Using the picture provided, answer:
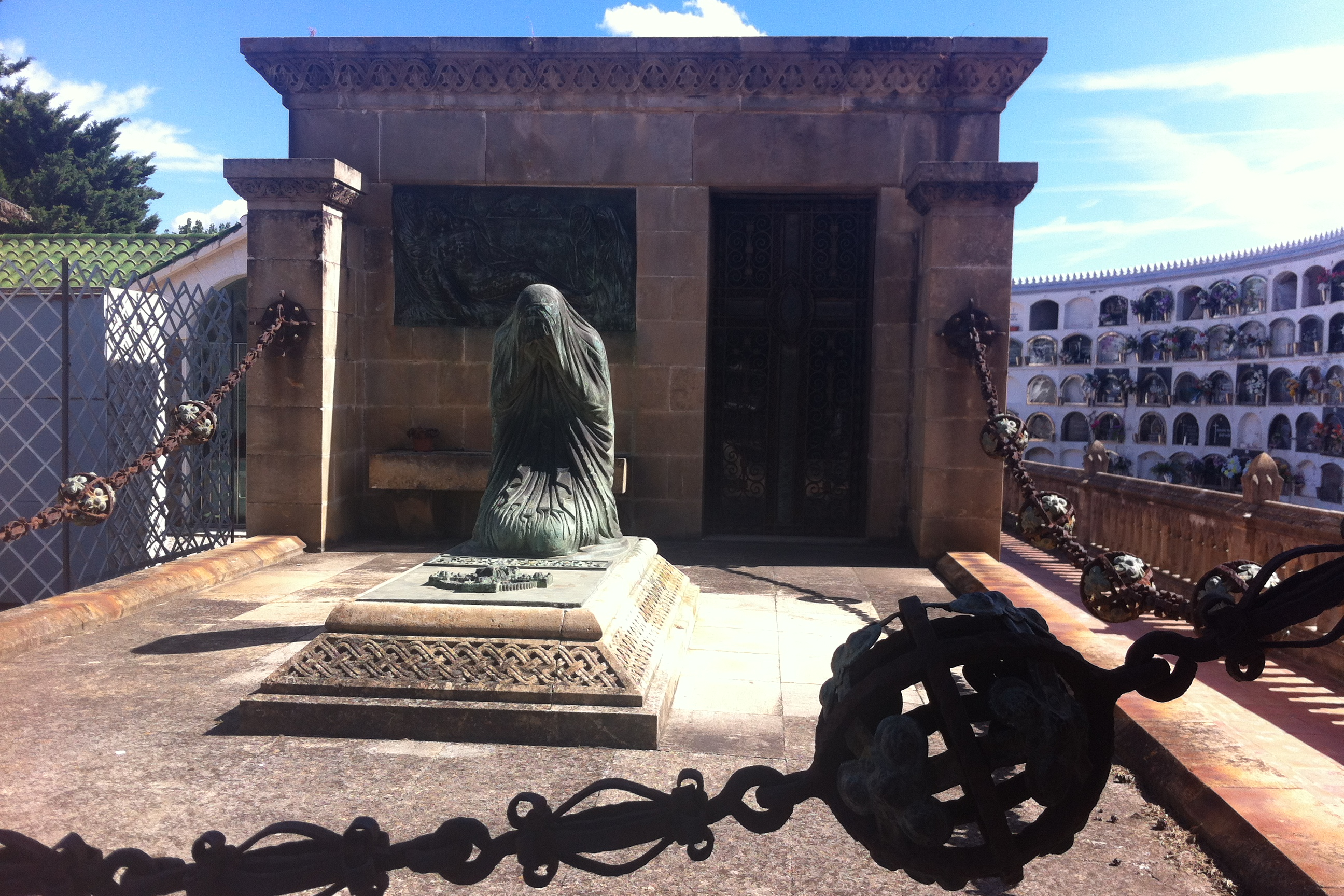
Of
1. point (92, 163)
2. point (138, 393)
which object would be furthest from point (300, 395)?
point (92, 163)

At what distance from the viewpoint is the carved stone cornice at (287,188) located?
7.61 m

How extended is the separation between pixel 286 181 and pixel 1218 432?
36625 mm

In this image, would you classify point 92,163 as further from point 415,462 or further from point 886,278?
point 886,278

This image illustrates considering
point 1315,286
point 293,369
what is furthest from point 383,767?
point 1315,286

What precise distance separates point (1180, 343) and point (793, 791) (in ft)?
136

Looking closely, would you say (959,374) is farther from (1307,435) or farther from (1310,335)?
(1310,335)

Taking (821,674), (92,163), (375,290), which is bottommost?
(821,674)

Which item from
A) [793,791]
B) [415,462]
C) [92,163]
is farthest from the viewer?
[92,163]

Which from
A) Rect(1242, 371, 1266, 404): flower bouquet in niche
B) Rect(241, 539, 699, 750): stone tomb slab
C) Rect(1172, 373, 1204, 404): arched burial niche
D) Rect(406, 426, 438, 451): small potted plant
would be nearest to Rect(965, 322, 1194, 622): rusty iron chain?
Rect(241, 539, 699, 750): stone tomb slab

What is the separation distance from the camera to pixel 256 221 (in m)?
7.72

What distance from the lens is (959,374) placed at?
304 inches

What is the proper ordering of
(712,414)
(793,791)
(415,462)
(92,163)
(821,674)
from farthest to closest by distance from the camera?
(92,163) → (712,414) → (415,462) → (821,674) → (793,791)

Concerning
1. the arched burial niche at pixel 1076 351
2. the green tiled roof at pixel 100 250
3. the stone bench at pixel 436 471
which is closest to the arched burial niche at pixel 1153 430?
the arched burial niche at pixel 1076 351

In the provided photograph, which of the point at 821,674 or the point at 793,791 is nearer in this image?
the point at 793,791
